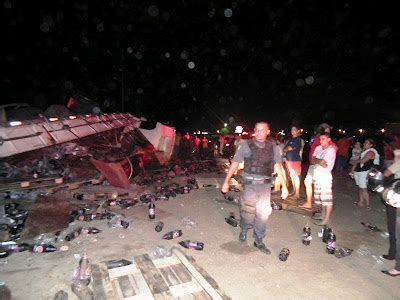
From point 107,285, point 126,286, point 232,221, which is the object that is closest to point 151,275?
point 126,286

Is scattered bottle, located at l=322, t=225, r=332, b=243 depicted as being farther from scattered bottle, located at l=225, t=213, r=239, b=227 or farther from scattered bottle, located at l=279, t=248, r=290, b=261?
scattered bottle, located at l=225, t=213, r=239, b=227

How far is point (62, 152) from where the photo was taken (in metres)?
10.4

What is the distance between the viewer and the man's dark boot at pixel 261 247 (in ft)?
17.4

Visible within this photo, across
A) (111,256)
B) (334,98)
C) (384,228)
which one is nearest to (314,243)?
(384,228)

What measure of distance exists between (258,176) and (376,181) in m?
1.82

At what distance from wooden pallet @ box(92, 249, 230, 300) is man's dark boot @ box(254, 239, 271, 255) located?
4.54ft

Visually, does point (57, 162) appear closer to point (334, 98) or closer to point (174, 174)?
point (174, 174)

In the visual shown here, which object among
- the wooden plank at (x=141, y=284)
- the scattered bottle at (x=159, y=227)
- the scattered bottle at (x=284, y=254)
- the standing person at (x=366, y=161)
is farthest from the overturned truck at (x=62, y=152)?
the standing person at (x=366, y=161)

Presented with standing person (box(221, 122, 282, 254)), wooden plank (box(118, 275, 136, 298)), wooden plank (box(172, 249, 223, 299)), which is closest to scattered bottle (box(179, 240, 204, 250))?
wooden plank (box(172, 249, 223, 299))

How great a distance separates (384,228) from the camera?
6.78 meters

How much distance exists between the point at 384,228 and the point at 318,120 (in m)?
32.9

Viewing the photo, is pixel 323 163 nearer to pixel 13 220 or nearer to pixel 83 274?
pixel 83 274

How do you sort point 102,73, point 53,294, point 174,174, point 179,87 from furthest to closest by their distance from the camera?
point 179,87
point 102,73
point 174,174
point 53,294

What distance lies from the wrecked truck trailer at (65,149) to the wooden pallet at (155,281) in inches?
151
